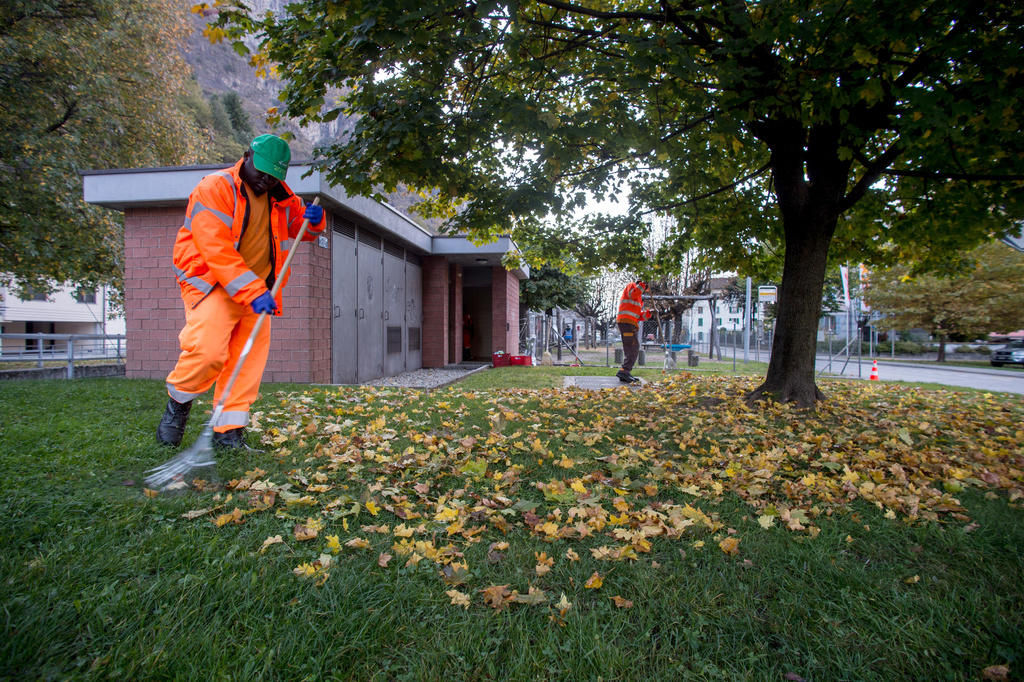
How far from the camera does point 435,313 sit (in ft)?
47.8

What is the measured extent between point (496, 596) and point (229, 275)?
261 cm

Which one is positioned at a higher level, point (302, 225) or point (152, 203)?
point (152, 203)

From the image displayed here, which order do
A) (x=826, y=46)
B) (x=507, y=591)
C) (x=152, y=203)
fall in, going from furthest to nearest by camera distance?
(x=152, y=203)
(x=826, y=46)
(x=507, y=591)

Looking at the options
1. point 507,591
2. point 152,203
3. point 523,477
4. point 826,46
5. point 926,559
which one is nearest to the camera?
point 507,591

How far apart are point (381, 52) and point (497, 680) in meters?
3.97

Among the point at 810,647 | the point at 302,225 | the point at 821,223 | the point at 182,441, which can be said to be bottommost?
the point at 810,647

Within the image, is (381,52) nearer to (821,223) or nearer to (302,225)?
(302,225)

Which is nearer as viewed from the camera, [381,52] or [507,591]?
[507,591]

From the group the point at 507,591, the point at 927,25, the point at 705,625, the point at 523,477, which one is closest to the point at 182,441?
the point at 523,477

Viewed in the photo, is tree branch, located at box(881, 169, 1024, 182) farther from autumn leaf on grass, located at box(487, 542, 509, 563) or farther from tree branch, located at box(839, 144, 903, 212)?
autumn leaf on grass, located at box(487, 542, 509, 563)

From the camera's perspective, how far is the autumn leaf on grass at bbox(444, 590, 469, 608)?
1833 millimetres

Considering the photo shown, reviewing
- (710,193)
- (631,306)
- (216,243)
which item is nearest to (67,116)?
(216,243)

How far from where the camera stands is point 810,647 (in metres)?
1.67

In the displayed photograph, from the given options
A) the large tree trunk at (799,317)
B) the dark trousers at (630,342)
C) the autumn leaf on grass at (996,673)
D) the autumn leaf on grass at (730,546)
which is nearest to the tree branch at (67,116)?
the dark trousers at (630,342)
